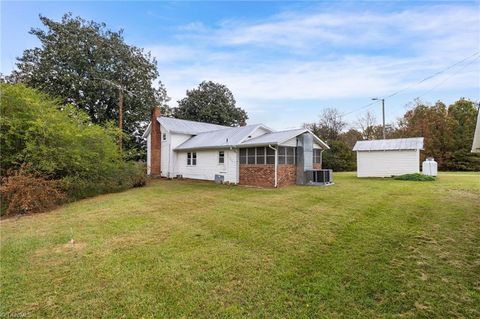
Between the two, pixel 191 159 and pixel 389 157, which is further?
pixel 191 159

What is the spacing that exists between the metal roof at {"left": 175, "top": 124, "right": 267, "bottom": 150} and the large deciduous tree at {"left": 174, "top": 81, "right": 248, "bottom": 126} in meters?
14.6

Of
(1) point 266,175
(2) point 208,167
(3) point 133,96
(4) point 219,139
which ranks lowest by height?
(1) point 266,175

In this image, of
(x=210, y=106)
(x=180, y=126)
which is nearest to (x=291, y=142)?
(x=180, y=126)

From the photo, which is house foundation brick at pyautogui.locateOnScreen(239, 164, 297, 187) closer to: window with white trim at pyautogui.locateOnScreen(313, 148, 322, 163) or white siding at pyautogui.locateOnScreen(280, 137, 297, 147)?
white siding at pyautogui.locateOnScreen(280, 137, 297, 147)

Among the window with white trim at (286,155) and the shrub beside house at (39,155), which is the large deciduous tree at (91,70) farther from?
the window with white trim at (286,155)

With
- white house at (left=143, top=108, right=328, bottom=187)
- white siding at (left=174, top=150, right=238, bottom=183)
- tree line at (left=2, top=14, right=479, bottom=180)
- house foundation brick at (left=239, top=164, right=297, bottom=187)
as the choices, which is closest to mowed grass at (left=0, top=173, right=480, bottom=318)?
house foundation brick at (left=239, top=164, right=297, bottom=187)

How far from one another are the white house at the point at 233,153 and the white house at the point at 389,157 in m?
3.73

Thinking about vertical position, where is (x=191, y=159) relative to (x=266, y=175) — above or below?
above

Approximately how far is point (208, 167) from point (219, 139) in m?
2.03

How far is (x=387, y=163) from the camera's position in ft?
63.5

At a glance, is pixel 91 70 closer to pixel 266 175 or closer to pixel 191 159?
pixel 191 159

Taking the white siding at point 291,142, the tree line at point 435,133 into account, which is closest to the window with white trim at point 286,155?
the white siding at point 291,142

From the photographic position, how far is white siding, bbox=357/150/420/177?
18.4 metres

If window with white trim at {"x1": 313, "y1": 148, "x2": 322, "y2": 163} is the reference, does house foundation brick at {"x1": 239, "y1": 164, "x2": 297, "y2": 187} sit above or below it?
below
